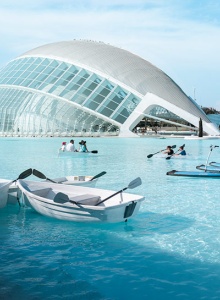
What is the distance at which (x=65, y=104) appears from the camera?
180ft

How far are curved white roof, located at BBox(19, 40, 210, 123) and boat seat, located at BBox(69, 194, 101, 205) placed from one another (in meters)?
46.7

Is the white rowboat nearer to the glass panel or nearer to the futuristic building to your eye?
the futuristic building

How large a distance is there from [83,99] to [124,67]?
997 centimetres

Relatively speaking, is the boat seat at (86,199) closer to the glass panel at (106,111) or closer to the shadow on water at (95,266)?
the shadow on water at (95,266)

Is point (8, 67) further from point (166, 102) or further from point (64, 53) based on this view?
point (166, 102)

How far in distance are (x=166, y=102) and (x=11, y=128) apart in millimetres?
20252

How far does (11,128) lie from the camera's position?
191ft

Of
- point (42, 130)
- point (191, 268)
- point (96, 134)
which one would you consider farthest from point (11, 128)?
point (191, 268)

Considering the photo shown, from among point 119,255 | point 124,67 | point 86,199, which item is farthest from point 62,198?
point 124,67

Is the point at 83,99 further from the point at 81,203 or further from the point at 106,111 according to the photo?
the point at 81,203

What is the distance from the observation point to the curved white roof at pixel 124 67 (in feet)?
191

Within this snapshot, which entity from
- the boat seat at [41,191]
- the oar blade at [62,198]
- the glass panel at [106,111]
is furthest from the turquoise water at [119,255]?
the glass panel at [106,111]

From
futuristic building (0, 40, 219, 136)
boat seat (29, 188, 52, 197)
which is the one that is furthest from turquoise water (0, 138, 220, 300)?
futuristic building (0, 40, 219, 136)

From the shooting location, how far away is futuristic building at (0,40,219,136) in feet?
179
